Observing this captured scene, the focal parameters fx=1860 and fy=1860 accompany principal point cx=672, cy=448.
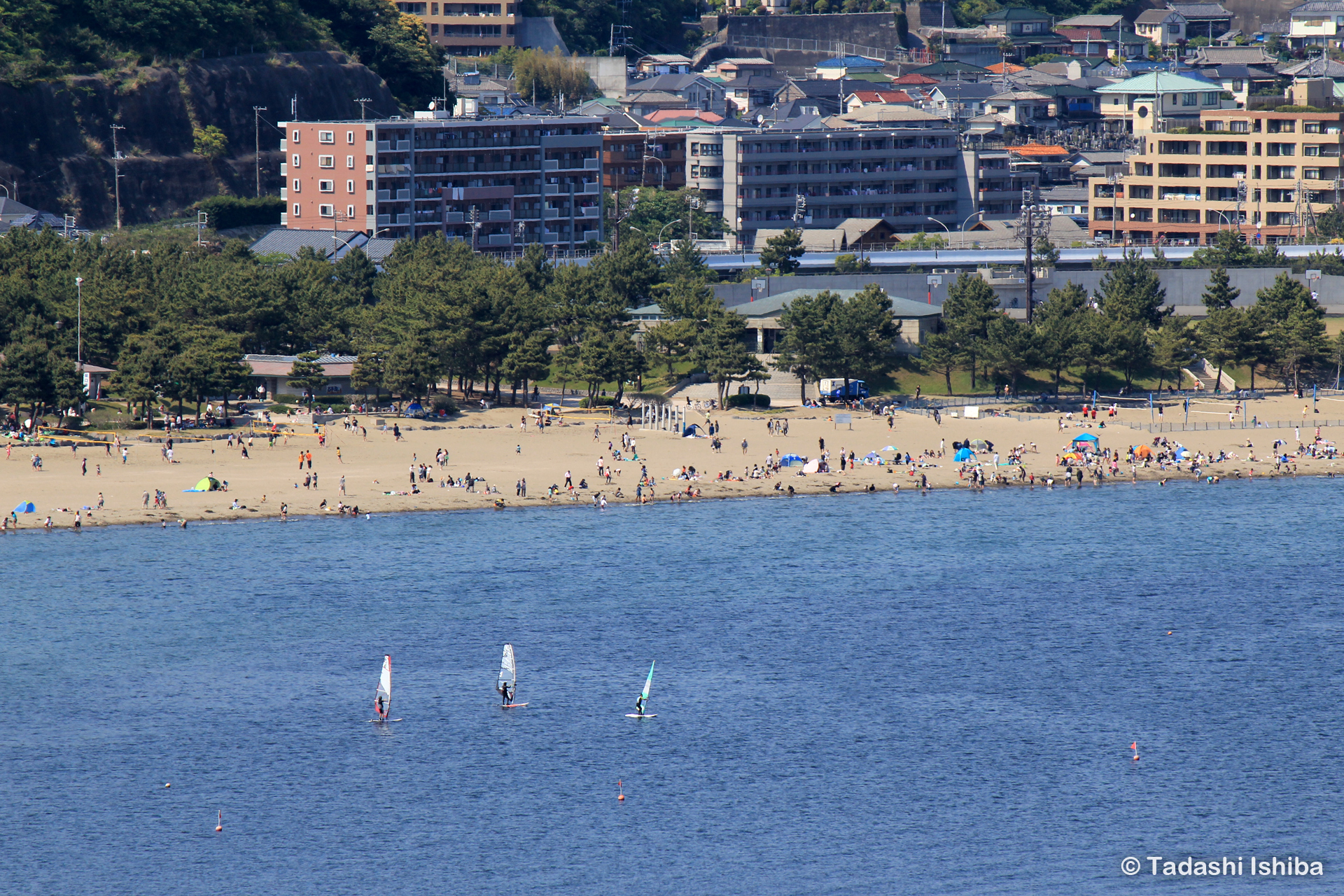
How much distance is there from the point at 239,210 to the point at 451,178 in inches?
718

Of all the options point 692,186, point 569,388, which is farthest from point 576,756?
point 692,186

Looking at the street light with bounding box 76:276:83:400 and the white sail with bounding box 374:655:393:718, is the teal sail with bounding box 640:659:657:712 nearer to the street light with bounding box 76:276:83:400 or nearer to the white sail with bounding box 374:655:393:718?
the white sail with bounding box 374:655:393:718

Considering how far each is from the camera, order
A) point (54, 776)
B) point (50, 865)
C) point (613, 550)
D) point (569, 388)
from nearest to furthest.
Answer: point (50, 865)
point (54, 776)
point (613, 550)
point (569, 388)

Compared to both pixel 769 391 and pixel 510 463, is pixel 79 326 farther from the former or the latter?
pixel 769 391

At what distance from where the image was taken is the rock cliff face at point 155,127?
154250 millimetres

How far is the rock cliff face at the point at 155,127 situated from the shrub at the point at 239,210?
455cm

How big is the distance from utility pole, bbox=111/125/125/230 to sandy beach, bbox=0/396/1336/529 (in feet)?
206

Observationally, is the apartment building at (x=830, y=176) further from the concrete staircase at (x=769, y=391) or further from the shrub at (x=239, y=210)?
the concrete staircase at (x=769, y=391)

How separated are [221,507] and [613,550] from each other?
18.6 meters

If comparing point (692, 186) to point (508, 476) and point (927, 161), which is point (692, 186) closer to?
point (927, 161)

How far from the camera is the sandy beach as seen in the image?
288 ft

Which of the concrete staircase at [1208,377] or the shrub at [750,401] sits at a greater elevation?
the concrete staircase at [1208,377]

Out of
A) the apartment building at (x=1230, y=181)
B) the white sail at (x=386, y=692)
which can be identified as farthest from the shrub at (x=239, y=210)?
the white sail at (x=386, y=692)

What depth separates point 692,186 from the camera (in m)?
190
